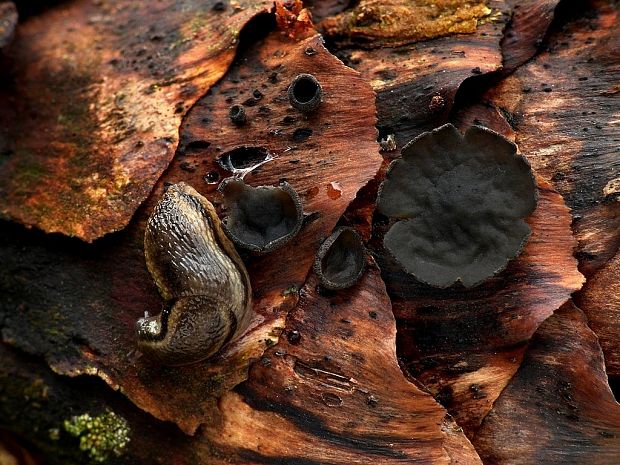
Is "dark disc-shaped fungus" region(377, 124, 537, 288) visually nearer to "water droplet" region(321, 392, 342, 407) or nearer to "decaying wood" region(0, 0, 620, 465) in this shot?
"decaying wood" region(0, 0, 620, 465)

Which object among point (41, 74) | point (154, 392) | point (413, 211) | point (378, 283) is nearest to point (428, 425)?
point (378, 283)

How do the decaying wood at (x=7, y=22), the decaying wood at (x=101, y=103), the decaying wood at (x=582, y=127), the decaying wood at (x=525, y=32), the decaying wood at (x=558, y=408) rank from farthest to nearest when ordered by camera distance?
the decaying wood at (x=7, y=22) < the decaying wood at (x=525, y=32) < the decaying wood at (x=101, y=103) < the decaying wood at (x=582, y=127) < the decaying wood at (x=558, y=408)

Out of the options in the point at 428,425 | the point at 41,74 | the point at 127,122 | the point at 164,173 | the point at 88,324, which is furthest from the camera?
the point at 41,74

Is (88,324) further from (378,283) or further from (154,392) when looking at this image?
(378,283)

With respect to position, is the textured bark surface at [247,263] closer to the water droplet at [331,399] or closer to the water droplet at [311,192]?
the water droplet at [311,192]

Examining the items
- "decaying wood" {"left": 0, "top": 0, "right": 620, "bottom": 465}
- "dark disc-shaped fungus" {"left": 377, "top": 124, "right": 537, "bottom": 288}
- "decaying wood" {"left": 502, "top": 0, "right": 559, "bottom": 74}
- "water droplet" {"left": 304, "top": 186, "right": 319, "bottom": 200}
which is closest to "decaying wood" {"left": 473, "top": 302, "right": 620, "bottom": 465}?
"decaying wood" {"left": 0, "top": 0, "right": 620, "bottom": 465}

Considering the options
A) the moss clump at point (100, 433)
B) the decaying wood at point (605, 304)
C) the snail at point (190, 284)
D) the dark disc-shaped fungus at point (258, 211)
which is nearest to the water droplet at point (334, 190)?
the dark disc-shaped fungus at point (258, 211)
